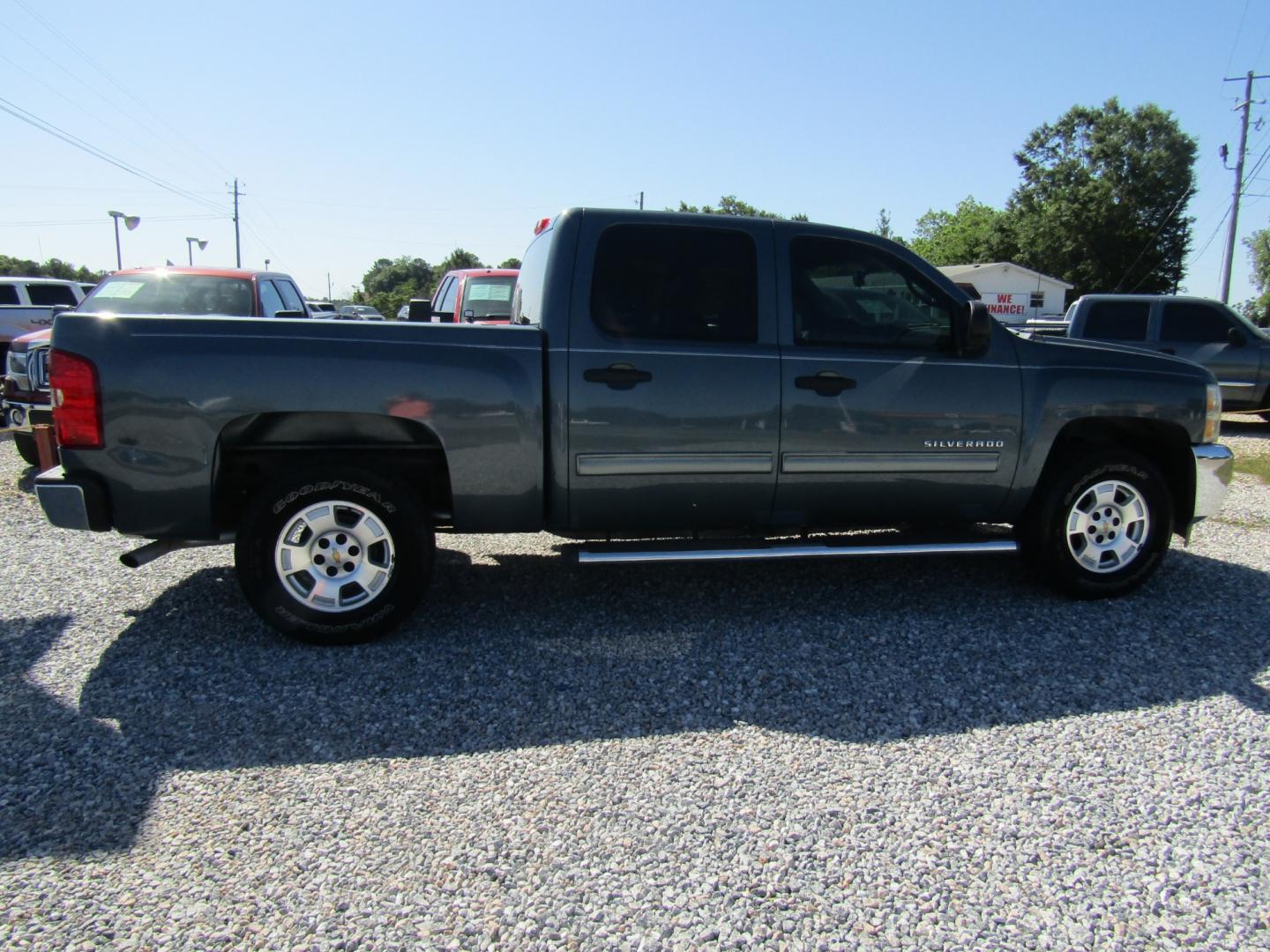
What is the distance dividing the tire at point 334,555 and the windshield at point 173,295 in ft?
17.3

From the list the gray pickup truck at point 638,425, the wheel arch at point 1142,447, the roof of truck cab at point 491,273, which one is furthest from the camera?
the roof of truck cab at point 491,273

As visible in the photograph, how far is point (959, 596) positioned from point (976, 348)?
1.41 m

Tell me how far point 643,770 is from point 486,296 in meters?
9.03

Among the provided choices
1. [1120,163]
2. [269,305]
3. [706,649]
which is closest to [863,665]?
[706,649]

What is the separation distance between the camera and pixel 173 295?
28.2 ft

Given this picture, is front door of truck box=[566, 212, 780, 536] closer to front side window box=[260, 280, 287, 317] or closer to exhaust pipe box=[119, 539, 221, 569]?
exhaust pipe box=[119, 539, 221, 569]

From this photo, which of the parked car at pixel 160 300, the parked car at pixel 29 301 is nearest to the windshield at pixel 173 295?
the parked car at pixel 160 300

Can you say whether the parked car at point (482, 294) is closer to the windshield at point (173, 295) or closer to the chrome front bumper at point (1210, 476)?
the windshield at point (173, 295)

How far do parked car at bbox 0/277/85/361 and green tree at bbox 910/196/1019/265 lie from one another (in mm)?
47182

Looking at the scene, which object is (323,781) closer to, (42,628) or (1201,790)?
(42,628)

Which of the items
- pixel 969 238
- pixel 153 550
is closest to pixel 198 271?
pixel 153 550

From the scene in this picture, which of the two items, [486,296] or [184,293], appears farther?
[486,296]

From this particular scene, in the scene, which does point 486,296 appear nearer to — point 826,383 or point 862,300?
point 862,300

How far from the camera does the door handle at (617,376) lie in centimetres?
406
